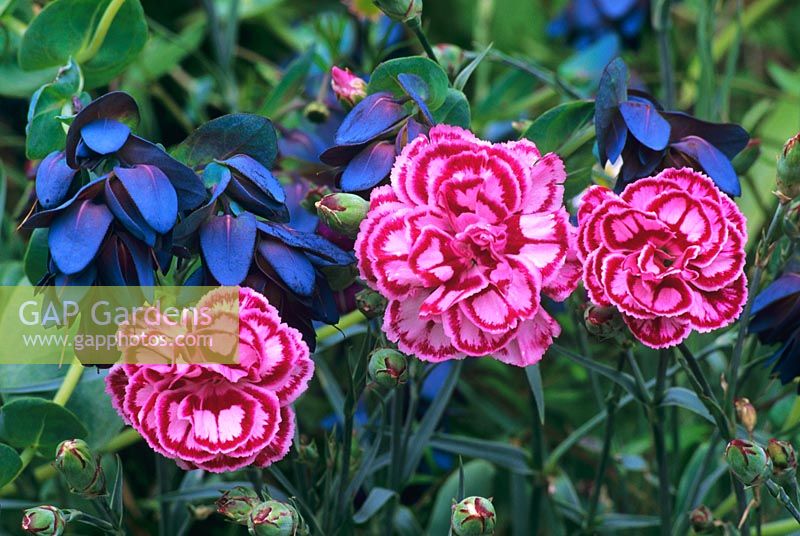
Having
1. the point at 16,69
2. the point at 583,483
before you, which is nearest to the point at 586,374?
the point at 583,483

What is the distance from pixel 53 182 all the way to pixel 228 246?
8 cm

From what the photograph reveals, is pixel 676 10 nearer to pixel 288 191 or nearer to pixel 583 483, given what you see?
pixel 583 483

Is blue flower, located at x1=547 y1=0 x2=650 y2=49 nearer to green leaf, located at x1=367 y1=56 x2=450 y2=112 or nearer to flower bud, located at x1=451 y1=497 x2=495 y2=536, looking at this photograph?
green leaf, located at x1=367 y1=56 x2=450 y2=112

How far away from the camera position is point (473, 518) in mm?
423

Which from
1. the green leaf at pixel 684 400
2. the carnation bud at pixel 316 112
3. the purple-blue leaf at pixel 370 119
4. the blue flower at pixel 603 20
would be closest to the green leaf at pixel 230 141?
the purple-blue leaf at pixel 370 119

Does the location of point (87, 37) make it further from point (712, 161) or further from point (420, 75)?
point (712, 161)

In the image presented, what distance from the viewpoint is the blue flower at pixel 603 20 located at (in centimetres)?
92

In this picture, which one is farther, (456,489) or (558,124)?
(456,489)

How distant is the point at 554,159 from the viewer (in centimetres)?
45

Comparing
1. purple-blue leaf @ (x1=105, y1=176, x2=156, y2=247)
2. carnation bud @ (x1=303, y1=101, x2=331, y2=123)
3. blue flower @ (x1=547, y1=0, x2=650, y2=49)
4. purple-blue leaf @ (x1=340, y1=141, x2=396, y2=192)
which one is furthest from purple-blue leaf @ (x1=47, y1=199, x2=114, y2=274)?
blue flower @ (x1=547, y1=0, x2=650, y2=49)

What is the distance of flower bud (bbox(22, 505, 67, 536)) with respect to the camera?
43 cm

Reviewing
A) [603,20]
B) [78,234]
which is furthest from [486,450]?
[603,20]

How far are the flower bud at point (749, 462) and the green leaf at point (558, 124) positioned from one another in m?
0.18

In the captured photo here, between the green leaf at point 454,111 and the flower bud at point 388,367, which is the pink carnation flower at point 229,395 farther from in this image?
the green leaf at point 454,111
